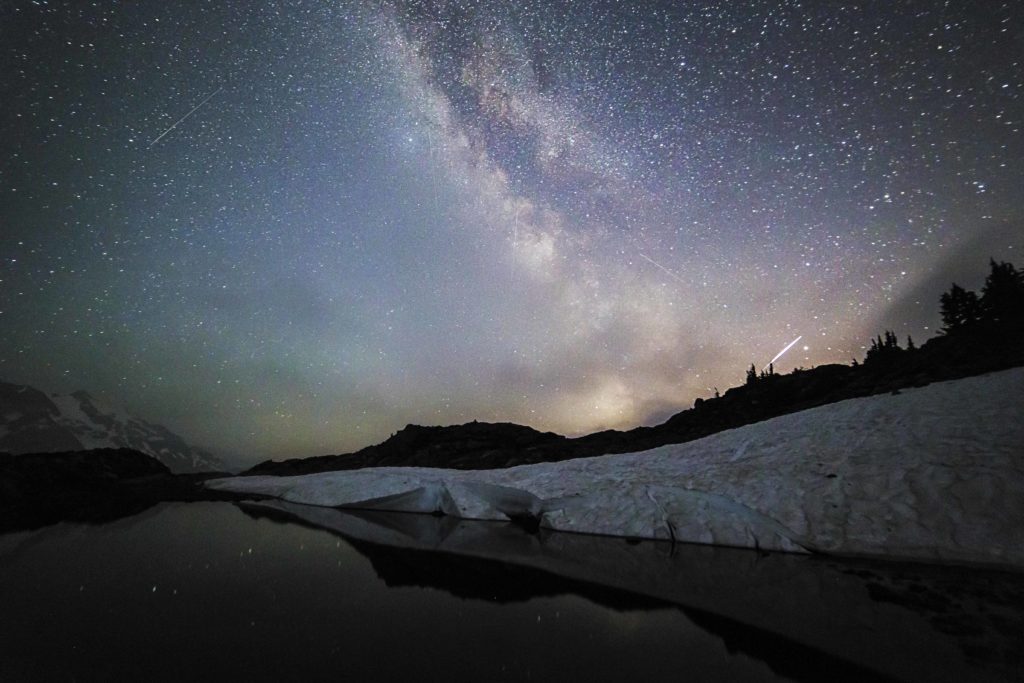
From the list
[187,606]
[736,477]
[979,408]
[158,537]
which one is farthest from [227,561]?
[979,408]

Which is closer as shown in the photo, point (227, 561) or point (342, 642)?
point (342, 642)

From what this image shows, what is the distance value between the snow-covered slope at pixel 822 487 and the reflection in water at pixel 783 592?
98 cm

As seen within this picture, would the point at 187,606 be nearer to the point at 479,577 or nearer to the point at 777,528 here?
the point at 479,577

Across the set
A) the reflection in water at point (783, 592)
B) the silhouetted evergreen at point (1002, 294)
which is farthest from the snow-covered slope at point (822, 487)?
the silhouetted evergreen at point (1002, 294)

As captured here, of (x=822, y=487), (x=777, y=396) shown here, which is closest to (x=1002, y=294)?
(x=777, y=396)

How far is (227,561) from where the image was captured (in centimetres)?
888

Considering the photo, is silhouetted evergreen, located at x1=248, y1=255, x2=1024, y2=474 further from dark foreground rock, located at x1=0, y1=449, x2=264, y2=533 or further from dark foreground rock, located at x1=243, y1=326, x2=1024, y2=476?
dark foreground rock, located at x1=0, y1=449, x2=264, y2=533

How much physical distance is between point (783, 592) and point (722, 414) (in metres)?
39.1

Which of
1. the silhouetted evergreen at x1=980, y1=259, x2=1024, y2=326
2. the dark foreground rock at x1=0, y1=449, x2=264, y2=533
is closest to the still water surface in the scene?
the dark foreground rock at x1=0, y1=449, x2=264, y2=533

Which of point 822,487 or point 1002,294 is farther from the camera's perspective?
point 1002,294

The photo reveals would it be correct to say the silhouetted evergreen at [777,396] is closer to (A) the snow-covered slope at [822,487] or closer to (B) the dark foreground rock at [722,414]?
(B) the dark foreground rock at [722,414]

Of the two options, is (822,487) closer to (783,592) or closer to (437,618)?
(783,592)

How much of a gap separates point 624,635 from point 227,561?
8.85 m

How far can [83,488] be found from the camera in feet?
103
